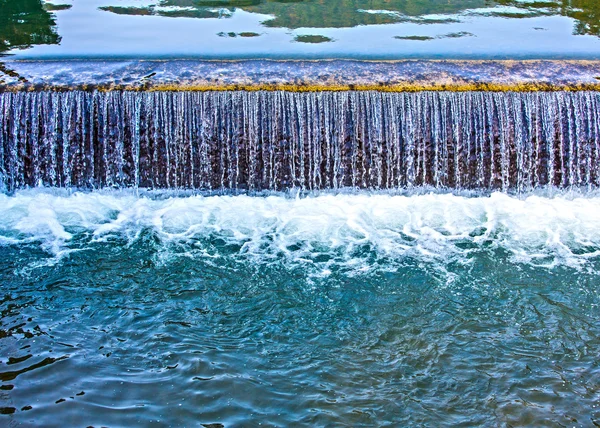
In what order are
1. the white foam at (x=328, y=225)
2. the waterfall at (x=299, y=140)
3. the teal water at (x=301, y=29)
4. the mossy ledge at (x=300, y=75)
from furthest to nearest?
the teal water at (x=301, y=29) < the mossy ledge at (x=300, y=75) < the waterfall at (x=299, y=140) < the white foam at (x=328, y=225)

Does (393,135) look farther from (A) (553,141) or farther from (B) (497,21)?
(B) (497,21)

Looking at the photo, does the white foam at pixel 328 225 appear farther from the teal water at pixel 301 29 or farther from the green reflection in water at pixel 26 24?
the green reflection in water at pixel 26 24

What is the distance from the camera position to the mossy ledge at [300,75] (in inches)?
343

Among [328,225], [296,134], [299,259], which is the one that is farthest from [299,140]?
[299,259]

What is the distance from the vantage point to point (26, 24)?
11.6 metres

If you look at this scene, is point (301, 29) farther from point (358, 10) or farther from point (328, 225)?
point (328, 225)

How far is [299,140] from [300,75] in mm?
961

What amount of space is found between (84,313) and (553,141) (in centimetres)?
614

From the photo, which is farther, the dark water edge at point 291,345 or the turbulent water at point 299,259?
the turbulent water at point 299,259

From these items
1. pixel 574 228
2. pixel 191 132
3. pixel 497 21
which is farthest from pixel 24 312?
pixel 497 21

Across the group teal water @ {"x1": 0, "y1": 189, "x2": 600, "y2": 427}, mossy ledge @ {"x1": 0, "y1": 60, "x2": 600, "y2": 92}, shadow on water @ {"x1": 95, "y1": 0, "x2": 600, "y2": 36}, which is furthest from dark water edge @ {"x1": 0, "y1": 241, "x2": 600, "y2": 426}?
shadow on water @ {"x1": 95, "y1": 0, "x2": 600, "y2": 36}

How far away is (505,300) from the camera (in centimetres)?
657

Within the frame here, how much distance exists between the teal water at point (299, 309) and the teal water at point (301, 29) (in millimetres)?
2668

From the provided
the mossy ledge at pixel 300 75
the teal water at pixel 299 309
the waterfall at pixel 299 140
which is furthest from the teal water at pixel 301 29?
the teal water at pixel 299 309
